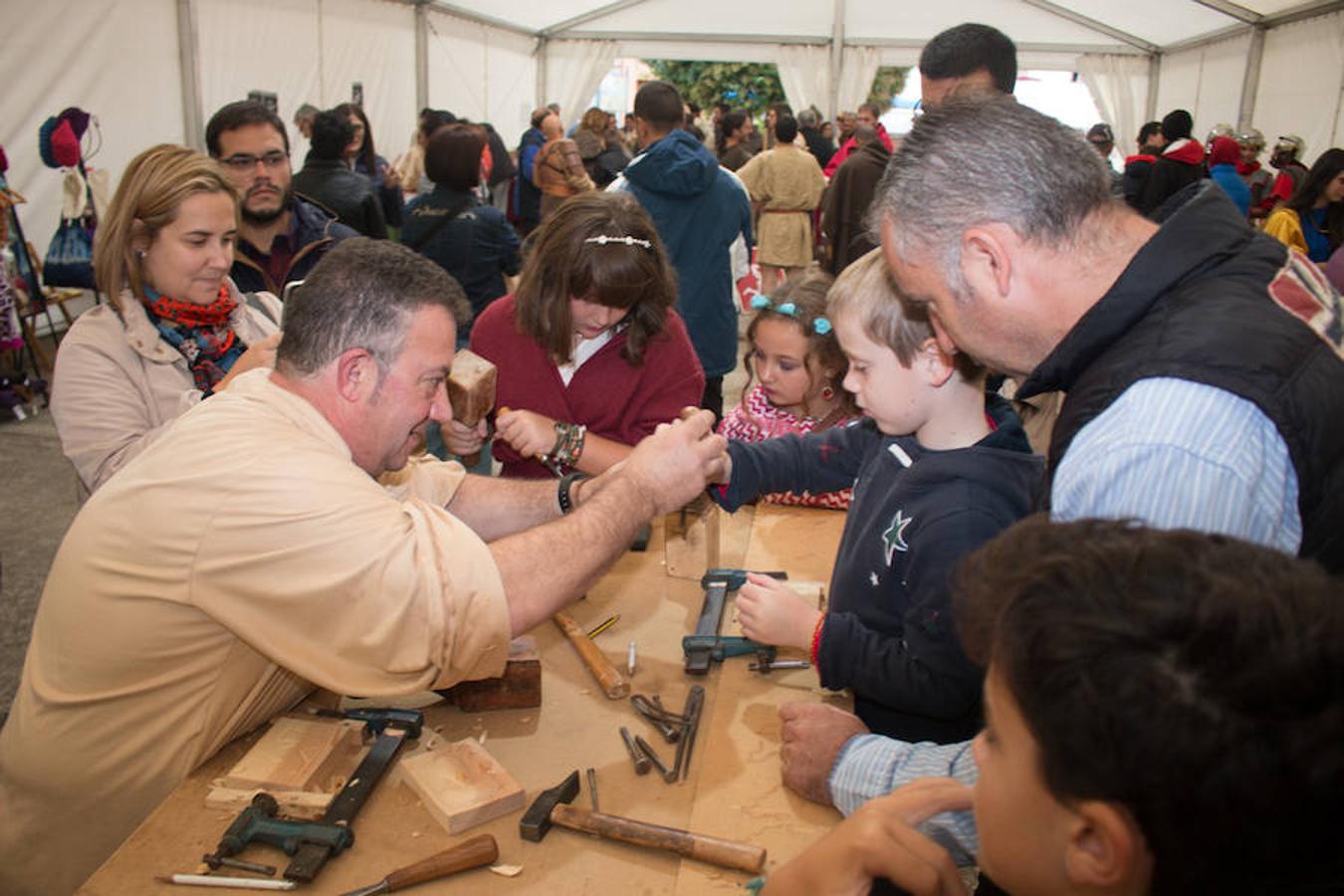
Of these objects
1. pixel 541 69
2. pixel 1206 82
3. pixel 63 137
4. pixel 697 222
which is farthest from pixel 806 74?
pixel 63 137

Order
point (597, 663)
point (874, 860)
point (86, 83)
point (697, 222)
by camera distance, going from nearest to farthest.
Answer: point (874, 860) < point (597, 663) < point (697, 222) < point (86, 83)

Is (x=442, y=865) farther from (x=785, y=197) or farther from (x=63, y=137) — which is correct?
(x=785, y=197)

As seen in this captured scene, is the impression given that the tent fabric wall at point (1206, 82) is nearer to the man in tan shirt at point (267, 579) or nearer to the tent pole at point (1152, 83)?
the tent pole at point (1152, 83)

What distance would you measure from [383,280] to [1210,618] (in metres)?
1.64

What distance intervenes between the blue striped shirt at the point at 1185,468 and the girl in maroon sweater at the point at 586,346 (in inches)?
77.2

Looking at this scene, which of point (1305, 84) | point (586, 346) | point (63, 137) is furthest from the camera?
point (1305, 84)

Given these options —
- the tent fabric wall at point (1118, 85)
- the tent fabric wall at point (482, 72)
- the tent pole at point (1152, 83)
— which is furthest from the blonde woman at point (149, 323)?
the tent pole at point (1152, 83)

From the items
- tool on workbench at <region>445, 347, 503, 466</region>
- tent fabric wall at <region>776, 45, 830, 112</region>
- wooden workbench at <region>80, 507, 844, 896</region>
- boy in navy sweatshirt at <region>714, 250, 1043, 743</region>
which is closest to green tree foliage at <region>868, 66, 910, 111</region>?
tent fabric wall at <region>776, 45, 830, 112</region>

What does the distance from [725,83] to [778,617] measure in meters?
22.9

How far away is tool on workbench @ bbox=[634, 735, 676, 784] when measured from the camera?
1.74 meters

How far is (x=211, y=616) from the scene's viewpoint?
5.75ft

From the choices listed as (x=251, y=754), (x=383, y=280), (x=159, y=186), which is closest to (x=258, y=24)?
(x=159, y=186)

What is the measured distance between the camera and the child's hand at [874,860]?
1347mm

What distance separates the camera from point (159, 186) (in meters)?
2.85
